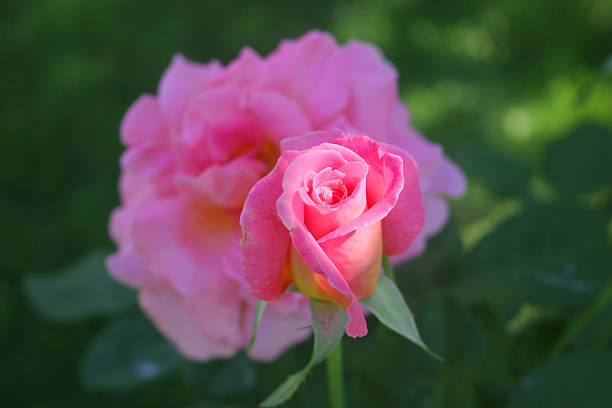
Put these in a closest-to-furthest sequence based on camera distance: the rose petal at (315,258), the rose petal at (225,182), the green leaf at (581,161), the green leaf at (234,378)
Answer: the rose petal at (315,258), the rose petal at (225,182), the green leaf at (234,378), the green leaf at (581,161)

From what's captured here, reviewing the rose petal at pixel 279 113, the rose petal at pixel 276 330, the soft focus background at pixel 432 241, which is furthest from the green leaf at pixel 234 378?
the rose petal at pixel 279 113

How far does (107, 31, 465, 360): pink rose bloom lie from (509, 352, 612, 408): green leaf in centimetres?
12

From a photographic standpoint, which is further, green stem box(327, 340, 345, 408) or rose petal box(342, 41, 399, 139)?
rose petal box(342, 41, 399, 139)

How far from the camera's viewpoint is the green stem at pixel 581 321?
57 centimetres

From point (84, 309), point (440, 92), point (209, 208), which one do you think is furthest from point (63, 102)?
point (209, 208)

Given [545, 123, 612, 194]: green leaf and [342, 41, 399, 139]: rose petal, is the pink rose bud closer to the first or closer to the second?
[342, 41, 399, 139]: rose petal

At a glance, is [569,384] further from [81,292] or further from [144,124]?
[81,292]

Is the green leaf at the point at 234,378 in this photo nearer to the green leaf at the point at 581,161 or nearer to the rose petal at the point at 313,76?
the rose petal at the point at 313,76

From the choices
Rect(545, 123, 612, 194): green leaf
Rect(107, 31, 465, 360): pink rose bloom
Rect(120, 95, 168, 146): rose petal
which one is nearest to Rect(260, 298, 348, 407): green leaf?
Rect(107, 31, 465, 360): pink rose bloom

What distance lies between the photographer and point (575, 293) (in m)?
0.59

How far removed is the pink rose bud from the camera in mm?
318

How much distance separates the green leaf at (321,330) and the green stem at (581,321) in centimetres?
30

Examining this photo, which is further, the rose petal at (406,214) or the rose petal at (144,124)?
the rose petal at (144,124)

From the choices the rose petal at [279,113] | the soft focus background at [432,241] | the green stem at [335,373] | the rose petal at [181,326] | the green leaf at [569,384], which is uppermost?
the rose petal at [279,113]
